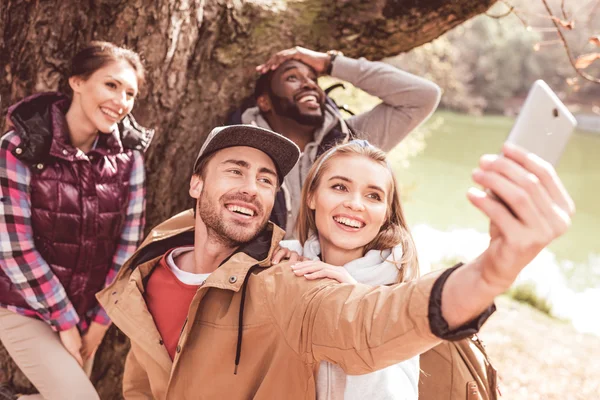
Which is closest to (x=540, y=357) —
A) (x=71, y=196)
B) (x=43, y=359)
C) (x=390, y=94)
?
(x=390, y=94)

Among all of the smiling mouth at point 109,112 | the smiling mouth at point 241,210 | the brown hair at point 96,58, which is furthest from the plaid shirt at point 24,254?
the smiling mouth at point 241,210

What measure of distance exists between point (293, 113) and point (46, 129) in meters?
1.41

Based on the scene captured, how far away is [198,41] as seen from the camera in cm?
326

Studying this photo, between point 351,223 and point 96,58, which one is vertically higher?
point 96,58

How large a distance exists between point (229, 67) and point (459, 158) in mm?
25084

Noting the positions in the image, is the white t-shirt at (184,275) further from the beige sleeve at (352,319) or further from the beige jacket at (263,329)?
the beige sleeve at (352,319)

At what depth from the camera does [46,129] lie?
8.30ft

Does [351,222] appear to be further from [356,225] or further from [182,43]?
[182,43]

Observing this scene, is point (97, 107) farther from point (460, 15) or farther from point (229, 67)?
point (460, 15)

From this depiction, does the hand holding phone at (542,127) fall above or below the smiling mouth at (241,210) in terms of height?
above

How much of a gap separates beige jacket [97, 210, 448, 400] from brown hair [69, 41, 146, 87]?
3.08ft

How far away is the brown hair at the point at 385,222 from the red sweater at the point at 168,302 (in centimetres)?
58

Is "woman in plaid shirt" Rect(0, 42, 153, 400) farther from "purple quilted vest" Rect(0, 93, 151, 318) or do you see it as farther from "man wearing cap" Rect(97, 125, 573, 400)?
"man wearing cap" Rect(97, 125, 573, 400)

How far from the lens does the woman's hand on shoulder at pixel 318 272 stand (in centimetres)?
176
